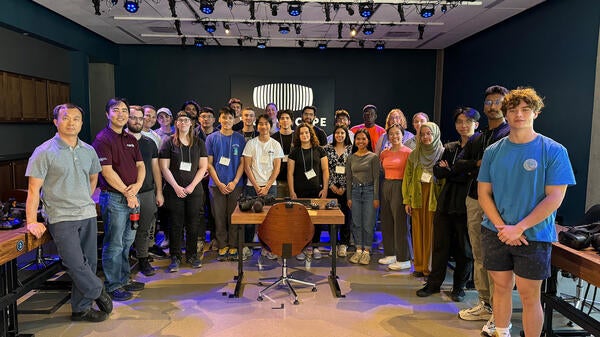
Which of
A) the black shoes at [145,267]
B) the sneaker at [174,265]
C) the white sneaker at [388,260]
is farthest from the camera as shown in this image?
the white sneaker at [388,260]

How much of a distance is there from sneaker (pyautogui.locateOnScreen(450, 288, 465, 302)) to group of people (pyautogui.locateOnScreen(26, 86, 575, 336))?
1 centimetres

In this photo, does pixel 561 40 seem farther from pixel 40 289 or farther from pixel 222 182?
pixel 40 289

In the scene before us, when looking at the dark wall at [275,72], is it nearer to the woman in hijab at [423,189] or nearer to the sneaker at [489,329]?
the woman in hijab at [423,189]

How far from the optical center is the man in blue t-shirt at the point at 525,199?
88.0 inches

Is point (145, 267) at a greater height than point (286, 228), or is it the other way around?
point (286, 228)

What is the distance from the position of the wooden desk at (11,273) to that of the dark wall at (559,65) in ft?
18.7

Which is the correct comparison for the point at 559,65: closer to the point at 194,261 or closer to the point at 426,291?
the point at 426,291


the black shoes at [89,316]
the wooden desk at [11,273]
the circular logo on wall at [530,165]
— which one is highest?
Result: the circular logo on wall at [530,165]

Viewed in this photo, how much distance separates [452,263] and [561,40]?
3400 millimetres

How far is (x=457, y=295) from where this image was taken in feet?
11.9

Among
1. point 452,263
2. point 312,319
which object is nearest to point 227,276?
point 312,319

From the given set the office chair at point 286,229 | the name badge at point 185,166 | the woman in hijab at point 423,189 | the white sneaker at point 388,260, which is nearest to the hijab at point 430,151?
the woman in hijab at point 423,189

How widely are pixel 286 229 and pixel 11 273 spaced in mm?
1947

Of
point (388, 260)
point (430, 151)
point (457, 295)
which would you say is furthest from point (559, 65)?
point (457, 295)
